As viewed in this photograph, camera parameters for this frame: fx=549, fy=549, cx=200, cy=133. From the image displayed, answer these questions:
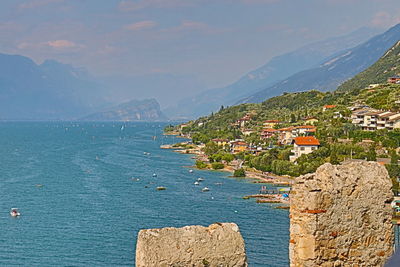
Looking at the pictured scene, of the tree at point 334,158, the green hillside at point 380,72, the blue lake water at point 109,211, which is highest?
the green hillside at point 380,72

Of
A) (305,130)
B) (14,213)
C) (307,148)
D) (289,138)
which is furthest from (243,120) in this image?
(14,213)

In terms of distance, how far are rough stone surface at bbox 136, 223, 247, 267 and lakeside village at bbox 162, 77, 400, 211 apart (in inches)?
1805

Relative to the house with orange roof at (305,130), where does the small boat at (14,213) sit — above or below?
below

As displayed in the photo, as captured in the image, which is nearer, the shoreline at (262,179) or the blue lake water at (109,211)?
the blue lake water at (109,211)

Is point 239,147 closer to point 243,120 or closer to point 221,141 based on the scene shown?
point 221,141

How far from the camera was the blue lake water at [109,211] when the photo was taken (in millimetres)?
38403

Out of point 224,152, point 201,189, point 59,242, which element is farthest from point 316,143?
point 59,242

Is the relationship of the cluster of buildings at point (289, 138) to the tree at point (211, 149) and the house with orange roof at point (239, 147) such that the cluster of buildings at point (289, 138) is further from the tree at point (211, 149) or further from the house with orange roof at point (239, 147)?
the tree at point (211, 149)

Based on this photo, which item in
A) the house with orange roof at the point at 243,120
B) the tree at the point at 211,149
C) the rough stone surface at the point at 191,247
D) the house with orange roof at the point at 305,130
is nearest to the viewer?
the rough stone surface at the point at 191,247

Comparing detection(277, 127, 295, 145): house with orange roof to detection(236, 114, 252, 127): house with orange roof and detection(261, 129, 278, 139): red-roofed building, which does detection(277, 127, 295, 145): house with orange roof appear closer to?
detection(261, 129, 278, 139): red-roofed building

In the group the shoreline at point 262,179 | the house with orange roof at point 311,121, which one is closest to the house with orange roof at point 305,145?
the shoreline at point 262,179

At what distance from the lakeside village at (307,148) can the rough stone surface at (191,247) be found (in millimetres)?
45841

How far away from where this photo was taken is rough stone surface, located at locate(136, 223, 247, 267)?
21.2ft

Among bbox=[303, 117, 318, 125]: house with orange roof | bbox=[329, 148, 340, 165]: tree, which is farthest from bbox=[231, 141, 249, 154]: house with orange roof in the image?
bbox=[329, 148, 340, 165]: tree
